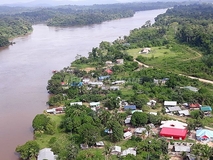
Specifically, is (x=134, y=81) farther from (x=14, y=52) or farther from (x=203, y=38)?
(x=14, y=52)

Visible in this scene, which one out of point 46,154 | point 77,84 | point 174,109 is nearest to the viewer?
point 46,154

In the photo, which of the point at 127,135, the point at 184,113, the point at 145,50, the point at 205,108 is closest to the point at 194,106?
the point at 205,108

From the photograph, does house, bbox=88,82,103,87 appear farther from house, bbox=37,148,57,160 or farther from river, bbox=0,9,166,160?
house, bbox=37,148,57,160

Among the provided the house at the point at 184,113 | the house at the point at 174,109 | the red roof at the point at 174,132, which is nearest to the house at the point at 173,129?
the red roof at the point at 174,132

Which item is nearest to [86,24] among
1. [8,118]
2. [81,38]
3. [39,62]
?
[81,38]

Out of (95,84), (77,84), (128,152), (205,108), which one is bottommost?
(128,152)

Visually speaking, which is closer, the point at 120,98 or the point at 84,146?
the point at 84,146

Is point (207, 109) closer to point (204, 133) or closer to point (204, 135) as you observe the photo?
point (204, 133)
